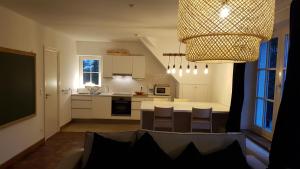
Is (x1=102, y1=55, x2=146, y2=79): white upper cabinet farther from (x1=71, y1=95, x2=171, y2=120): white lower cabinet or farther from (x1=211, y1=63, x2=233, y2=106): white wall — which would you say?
(x1=211, y1=63, x2=233, y2=106): white wall

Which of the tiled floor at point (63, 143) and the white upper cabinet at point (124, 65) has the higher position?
the white upper cabinet at point (124, 65)

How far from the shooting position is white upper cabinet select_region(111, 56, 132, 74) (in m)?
6.56

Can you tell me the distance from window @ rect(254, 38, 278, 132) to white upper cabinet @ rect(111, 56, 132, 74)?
12.9ft

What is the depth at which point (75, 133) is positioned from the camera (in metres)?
5.48

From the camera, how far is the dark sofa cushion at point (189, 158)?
2.34m

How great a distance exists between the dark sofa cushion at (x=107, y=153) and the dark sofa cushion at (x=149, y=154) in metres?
0.10

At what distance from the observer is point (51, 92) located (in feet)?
16.3

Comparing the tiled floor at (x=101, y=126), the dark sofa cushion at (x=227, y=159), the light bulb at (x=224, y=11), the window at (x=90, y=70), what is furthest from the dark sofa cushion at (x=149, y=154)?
the window at (x=90, y=70)

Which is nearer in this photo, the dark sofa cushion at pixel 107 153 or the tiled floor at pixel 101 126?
the dark sofa cushion at pixel 107 153

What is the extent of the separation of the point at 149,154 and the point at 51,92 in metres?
3.46

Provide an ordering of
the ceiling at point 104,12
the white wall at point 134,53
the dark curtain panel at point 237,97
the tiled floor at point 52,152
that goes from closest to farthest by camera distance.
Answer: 1. the ceiling at point 104,12
2. the dark curtain panel at point 237,97
3. the tiled floor at point 52,152
4. the white wall at point 134,53

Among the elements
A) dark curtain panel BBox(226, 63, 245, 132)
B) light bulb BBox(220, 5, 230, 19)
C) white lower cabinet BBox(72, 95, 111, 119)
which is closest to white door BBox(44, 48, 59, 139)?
white lower cabinet BBox(72, 95, 111, 119)

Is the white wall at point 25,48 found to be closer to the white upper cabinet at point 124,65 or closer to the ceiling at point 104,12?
the ceiling at point 104,12

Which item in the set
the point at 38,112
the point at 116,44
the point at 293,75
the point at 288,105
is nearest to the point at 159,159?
the point at 288,105
